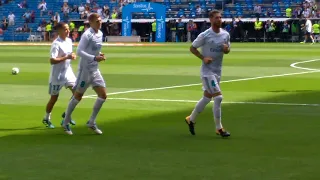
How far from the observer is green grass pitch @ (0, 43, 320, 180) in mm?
10422

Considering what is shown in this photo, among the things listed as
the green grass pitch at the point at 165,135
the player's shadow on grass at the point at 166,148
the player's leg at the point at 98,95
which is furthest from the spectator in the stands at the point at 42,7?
the player's leg at the point at 98,95

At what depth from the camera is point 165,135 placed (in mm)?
13844

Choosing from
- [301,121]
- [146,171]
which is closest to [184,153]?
[146,171]

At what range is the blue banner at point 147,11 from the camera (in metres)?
65.6

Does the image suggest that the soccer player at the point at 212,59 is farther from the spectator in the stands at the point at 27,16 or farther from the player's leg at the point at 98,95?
the spectator in the stands at the point at 27,16

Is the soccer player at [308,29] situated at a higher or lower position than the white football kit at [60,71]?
lower

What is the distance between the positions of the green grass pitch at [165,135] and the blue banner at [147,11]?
128 ft

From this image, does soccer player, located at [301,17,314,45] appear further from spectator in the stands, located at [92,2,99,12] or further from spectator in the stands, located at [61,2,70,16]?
spectator in the stands, located at [61,2,70,16]

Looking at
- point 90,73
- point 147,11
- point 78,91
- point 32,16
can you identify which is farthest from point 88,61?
point 32,16

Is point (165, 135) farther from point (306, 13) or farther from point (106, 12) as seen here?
point (106, 12)

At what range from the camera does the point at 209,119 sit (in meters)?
16.2

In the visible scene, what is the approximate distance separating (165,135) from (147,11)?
5250cm

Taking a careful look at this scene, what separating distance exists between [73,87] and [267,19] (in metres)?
51.2

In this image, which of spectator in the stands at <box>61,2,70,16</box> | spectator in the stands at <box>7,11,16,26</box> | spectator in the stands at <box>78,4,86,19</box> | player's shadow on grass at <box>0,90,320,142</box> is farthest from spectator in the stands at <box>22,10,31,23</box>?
player's shadow on grass at <box>0,90,320,142</box>
